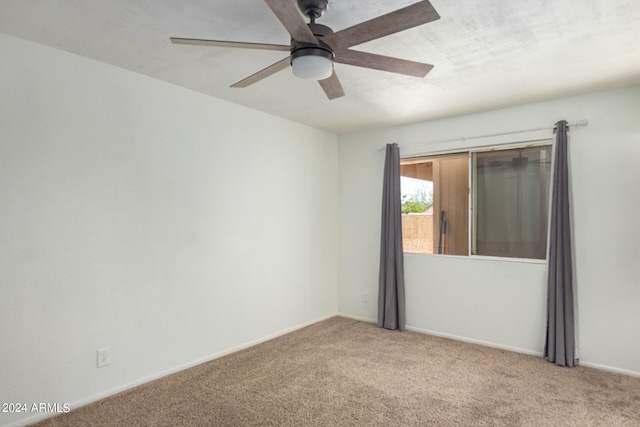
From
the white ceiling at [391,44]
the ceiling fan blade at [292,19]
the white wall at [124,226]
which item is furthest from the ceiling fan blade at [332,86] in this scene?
the white wall at [124,226]

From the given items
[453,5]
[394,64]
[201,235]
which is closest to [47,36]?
[201,235]

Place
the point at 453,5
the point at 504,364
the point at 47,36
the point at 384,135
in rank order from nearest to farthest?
the point at 453,5 < the point at 47,36 < the point at 504,364 < the point at 384,135

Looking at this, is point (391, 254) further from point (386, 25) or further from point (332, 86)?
point (386, 25)

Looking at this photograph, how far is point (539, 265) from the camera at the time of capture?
356 cm

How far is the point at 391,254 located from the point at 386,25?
3059mm

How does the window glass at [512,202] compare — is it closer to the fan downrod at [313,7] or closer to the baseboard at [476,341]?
the baseboard at [476,341]

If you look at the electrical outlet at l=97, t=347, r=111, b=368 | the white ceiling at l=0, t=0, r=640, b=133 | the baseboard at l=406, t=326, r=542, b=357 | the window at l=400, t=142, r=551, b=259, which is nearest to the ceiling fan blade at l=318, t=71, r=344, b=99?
the white ceiling at l=0, t=0, r=640, b=133

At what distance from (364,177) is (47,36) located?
3.39m

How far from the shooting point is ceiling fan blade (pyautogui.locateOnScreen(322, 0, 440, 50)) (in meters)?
1.52

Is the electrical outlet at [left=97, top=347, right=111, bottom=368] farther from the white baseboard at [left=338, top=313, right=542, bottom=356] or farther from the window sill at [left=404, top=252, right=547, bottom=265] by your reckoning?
the window sill at [left=404, top=252, right=547, bottom=265]

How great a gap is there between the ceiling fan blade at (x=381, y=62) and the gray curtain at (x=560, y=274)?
2069 mm

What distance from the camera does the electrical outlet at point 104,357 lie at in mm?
2674

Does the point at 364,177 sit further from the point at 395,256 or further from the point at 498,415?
the point at 498,415

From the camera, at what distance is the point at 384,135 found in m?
4.61
